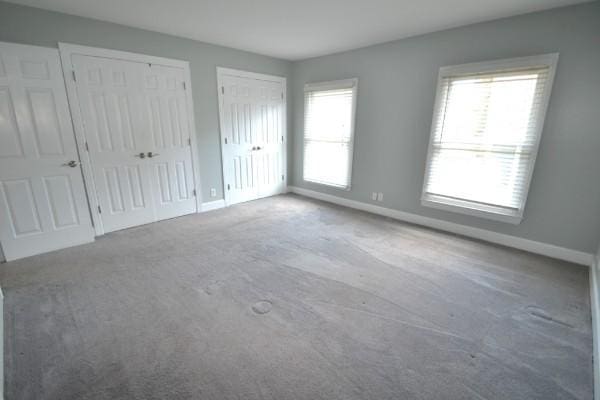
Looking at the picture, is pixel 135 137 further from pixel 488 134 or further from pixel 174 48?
pixel 488 134

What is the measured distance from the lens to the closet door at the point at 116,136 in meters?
3.18

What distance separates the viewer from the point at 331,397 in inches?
56.7

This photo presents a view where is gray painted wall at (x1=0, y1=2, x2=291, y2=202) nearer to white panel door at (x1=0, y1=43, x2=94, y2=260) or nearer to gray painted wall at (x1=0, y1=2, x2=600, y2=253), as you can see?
gray painted wall at (x1=0, y1=2, x2=600, y2=253)

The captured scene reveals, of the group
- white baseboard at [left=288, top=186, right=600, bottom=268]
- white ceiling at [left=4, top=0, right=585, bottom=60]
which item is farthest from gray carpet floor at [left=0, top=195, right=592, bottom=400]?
white ceiling at [left=4, top=0, right=585, bottom=60]

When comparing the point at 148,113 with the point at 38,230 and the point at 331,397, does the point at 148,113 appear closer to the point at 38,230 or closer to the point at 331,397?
the point at 38,230

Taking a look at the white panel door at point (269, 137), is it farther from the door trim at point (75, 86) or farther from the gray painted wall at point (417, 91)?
the door trim at point (75, 86)

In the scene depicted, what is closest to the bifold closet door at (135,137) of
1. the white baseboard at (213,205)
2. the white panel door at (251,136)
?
the white baseboard at (213,205)

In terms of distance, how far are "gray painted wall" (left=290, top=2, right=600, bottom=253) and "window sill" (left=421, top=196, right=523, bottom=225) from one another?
86 millimetres

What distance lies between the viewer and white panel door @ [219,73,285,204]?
4.52 metres

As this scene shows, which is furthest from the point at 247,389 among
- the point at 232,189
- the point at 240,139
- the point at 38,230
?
the point at 240,139

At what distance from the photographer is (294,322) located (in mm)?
1994

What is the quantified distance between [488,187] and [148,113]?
459 cm

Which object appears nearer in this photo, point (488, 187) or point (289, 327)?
point (289, 327)

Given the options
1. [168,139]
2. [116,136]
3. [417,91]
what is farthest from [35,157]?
[417,91]
